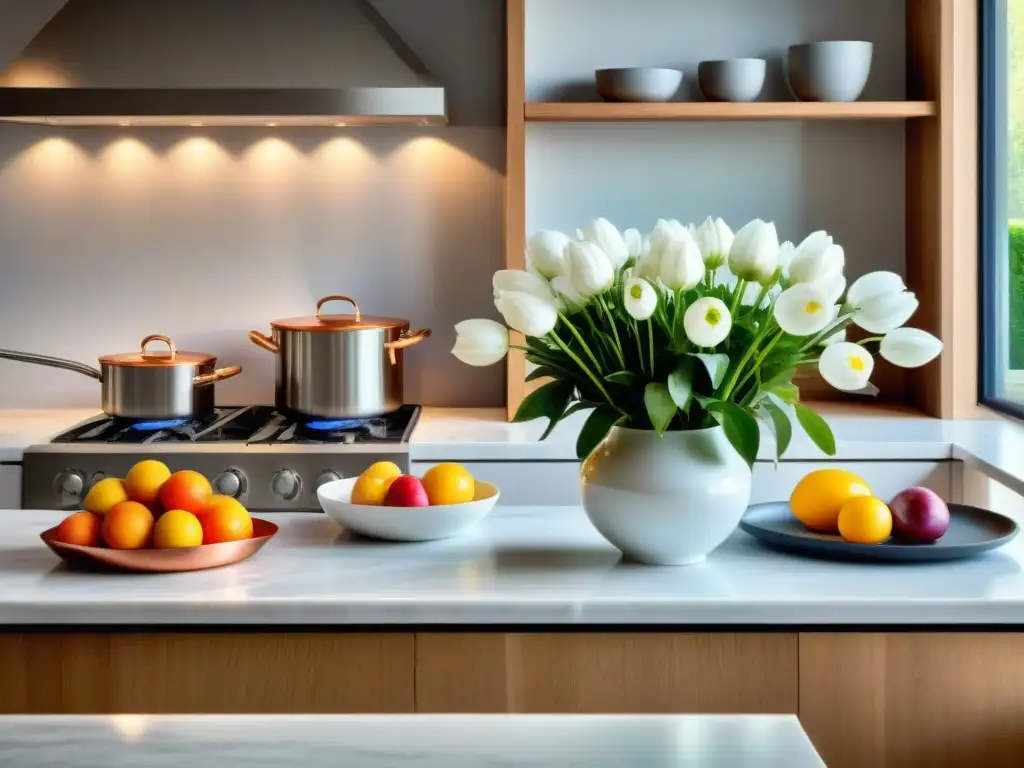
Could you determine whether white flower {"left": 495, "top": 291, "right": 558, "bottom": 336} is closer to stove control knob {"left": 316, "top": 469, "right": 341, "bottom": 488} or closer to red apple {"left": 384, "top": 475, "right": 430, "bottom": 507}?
red apple {"left": 384, "top": 475, "right": 430, "bottom": 507}

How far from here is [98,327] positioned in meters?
3.62

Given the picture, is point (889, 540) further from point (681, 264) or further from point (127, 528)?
point (127, 528)

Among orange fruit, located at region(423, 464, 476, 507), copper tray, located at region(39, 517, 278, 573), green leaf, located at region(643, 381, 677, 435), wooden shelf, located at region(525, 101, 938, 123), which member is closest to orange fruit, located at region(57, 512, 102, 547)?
copper tray, located at region(39, 517, 278, 573)

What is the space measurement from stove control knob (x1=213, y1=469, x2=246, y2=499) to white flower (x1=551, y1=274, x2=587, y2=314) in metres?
1.47

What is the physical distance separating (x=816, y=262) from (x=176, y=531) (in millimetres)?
876

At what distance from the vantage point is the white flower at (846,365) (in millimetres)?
1543

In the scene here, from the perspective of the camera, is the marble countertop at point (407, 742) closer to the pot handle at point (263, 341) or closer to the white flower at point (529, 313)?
the white flower at point (529, 313)

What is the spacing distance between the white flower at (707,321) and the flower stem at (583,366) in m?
0.17

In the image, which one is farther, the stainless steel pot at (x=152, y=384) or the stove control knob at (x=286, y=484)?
the stainless steel pot at (x=152, y=384)

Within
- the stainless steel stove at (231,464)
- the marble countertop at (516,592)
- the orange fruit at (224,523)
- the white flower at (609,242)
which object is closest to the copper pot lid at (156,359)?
the stainless steel stove at (231,464)

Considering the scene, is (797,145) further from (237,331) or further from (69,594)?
(69,594)

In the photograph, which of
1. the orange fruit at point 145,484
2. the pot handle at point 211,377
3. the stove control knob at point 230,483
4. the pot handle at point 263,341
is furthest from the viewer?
the pot handle at point 263,341

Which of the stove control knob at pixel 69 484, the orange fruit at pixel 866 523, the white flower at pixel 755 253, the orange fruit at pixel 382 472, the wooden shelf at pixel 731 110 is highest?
the wooden shelf at pixel 731 110

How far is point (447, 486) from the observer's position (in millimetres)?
1816
